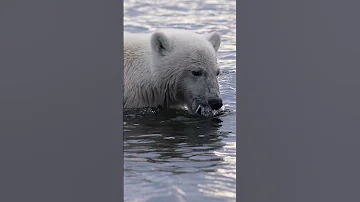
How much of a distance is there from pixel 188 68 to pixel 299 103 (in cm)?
88

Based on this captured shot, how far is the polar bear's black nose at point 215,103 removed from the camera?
3133mm

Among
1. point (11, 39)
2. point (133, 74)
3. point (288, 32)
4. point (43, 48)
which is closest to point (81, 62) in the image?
point (43, 48)

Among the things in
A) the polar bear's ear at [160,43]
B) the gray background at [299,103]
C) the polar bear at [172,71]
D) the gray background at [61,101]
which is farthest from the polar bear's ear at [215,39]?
the gray background at [61,101]

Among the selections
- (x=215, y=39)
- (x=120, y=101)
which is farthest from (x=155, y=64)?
(x=120, y=101)

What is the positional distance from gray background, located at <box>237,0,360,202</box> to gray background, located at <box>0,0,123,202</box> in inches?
28.1

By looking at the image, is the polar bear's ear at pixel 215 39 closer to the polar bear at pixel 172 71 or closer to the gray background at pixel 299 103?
the polar bear at pixel 172 71

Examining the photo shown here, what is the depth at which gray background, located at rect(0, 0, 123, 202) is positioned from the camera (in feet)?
8.15

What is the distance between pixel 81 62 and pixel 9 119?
1.54 feet

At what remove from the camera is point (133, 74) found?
338 centimetres

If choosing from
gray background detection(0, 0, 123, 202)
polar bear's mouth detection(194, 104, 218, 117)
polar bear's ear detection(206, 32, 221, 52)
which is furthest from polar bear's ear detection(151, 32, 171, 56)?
gray background detection(0, 0, 123, 202)

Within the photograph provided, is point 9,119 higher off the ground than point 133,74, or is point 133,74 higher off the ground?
point 133,74

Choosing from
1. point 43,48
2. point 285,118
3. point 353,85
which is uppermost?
point 43,48

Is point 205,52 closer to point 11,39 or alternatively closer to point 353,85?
point 353,85

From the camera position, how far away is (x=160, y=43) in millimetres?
3328
